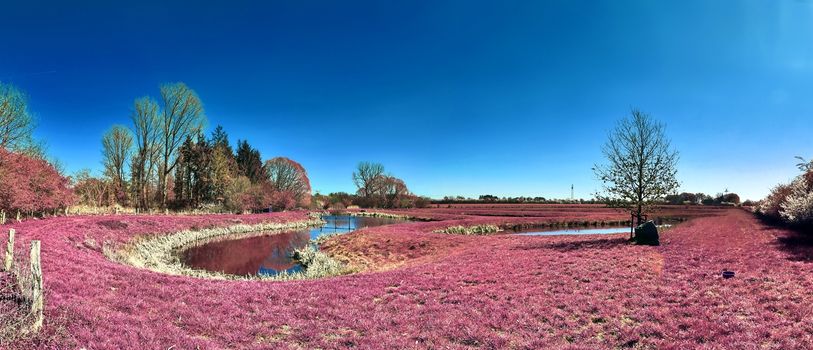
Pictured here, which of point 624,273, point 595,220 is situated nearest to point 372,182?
point 595,220

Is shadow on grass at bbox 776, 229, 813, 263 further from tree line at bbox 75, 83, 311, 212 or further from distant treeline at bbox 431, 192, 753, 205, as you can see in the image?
distant treeline at bbox 431, 192, 753, 205

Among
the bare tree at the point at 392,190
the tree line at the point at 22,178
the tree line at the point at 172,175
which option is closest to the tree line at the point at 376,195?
the bare tree at the point at 392,190

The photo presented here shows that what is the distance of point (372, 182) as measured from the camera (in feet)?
324

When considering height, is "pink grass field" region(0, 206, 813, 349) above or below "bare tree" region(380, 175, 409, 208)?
below

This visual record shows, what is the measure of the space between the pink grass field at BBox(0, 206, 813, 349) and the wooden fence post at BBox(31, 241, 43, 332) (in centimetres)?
20

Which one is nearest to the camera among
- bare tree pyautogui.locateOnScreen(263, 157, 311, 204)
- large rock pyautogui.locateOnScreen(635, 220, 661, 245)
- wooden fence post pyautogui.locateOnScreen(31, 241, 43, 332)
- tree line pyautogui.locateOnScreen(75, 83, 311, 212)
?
wooden fence post pyautogui.locateOnScreen(31, 241, 43, 332)

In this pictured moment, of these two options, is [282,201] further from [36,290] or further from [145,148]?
[36,290]

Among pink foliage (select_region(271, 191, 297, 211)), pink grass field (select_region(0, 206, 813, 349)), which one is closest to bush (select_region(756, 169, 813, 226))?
pink grass field (select_region(0, 206, 813, 349))

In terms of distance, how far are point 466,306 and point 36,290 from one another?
343 inches

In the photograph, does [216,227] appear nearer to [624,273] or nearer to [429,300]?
[429,300]

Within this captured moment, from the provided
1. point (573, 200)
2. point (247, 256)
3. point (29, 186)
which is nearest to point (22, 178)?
point (29, 186)

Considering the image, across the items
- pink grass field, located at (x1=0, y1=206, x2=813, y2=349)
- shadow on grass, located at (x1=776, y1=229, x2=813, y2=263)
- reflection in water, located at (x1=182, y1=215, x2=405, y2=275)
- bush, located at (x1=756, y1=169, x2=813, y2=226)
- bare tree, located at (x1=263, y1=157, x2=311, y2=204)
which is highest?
bare tree, located at (x1=263, y1=157, x2=311, y2=204)

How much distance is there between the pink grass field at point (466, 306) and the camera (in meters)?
6.79

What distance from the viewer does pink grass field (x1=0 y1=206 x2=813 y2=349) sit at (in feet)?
22.3
